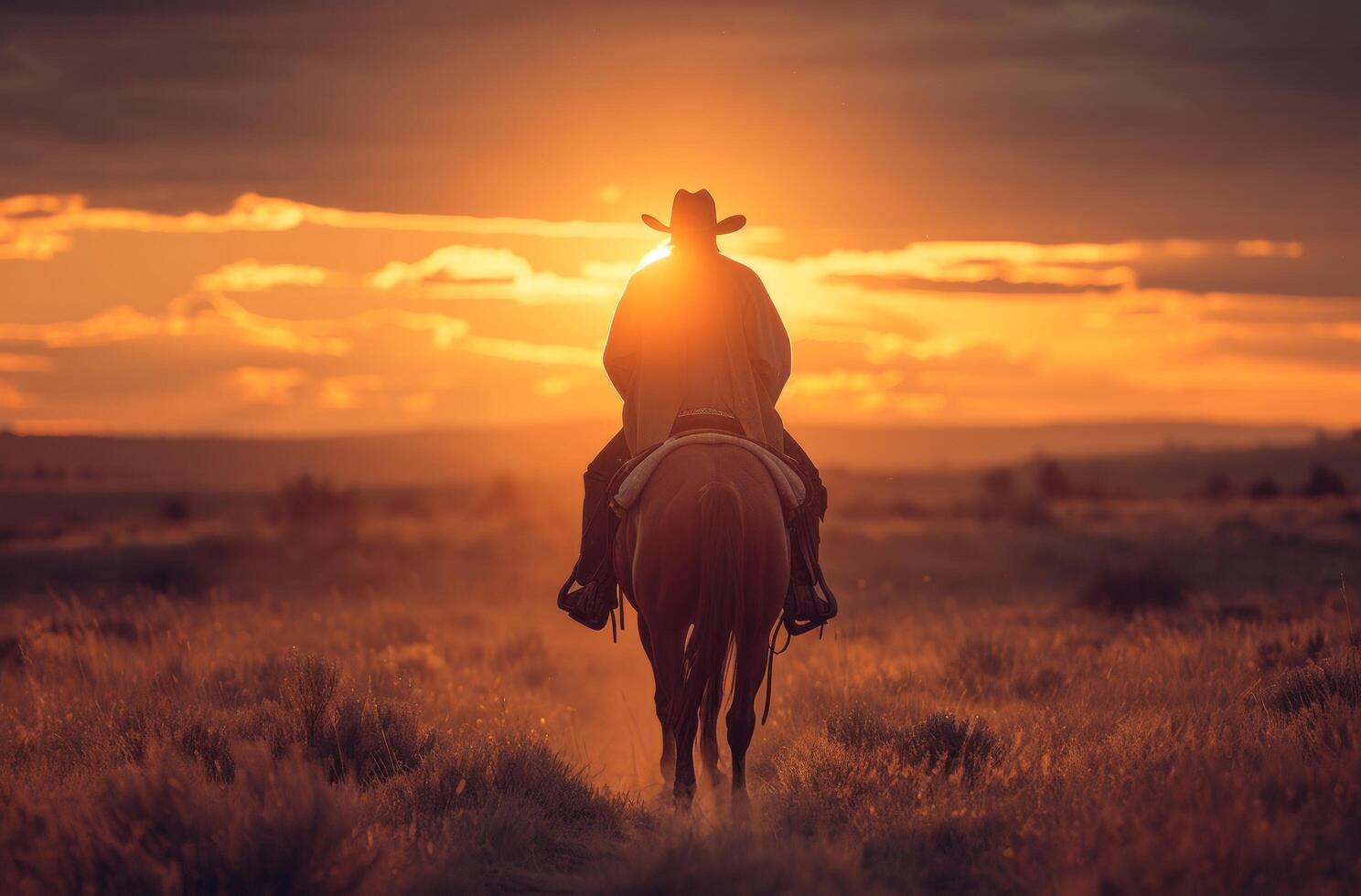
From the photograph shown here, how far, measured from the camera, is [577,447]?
177 m

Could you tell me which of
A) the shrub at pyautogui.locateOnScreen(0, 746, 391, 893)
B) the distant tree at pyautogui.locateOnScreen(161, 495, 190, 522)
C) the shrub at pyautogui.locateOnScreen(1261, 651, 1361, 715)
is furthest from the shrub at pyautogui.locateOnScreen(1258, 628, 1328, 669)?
the distant tree at pyautogui.locateOnScreen(161, 495, 190, 522)

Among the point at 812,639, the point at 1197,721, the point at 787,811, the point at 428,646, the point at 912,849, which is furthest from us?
the point at 812,639

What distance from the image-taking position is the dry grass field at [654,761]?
557cm

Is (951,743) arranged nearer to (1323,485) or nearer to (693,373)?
(693,373)

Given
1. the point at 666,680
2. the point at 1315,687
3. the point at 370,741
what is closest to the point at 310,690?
the point at 370,741

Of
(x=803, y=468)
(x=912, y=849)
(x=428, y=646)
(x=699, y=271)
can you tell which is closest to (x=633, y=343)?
(x=699, y=271)

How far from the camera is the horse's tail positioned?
7.19m

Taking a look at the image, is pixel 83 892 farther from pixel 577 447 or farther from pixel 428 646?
pixel 577 447

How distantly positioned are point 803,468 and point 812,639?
8.30m

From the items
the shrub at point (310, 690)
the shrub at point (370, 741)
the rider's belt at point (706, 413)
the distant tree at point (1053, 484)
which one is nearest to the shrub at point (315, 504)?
the distant tree at point (1053, 484)

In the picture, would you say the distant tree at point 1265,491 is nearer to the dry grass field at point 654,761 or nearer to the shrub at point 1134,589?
the shrub at point 1134,589

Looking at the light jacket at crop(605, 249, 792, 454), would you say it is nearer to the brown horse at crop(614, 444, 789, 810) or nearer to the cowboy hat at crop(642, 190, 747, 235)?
the cowboy hat at crop(642, 190, 747, 235)

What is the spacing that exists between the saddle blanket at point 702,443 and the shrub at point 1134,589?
41.0ft

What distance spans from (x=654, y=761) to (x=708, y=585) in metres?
3.49
